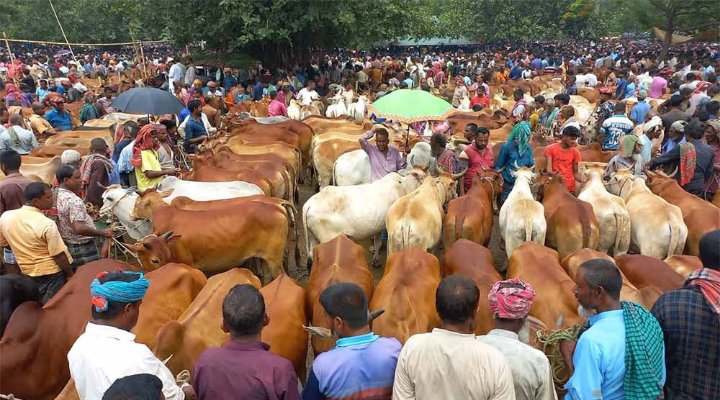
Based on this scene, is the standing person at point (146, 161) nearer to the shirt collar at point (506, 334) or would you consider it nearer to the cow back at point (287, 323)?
the cow back at point (287, 323)

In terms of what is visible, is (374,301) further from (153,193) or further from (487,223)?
(153,193)

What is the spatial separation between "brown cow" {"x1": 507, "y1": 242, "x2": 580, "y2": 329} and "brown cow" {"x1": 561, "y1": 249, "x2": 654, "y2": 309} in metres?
0.15

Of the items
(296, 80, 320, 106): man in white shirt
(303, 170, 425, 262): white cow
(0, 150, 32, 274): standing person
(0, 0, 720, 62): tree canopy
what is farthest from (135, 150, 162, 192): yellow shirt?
(0, 0, 720, 62): tree canopy

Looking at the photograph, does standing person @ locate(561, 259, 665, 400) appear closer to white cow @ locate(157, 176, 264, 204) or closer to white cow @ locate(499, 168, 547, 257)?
white cow @ locate(499, 168, 547, 257)

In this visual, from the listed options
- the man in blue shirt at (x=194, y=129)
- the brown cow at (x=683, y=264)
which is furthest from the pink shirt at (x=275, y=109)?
the brown cow at (x=683, y=264)

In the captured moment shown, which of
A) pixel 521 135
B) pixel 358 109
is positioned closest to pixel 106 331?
pixel 521 135

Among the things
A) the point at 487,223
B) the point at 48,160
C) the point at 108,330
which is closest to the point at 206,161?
the point at 48,160

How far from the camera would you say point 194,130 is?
33.8 feet

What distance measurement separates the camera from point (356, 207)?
719 cm

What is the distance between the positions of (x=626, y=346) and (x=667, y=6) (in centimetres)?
3190

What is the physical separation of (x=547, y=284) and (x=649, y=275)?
3.61 ft

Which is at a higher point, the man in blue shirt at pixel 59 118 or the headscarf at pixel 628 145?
the headscarf at pixel 628 145

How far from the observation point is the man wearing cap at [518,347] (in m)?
2.95

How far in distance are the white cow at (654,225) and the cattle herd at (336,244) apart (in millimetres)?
16
